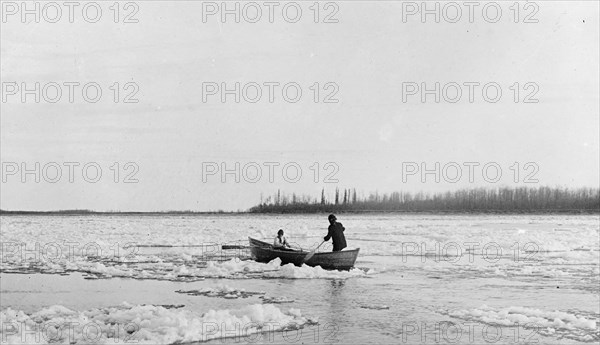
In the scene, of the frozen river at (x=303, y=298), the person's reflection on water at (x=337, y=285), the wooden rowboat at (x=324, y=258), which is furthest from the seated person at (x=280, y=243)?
the person's reflection on water at (x=337, y=285)

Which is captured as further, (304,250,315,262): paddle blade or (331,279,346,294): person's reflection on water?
(304,250,315,262): paddle blade

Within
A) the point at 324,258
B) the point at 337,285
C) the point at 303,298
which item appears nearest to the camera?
the point at 303,298

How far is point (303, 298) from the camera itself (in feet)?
42.9

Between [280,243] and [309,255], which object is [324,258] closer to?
[309,255]

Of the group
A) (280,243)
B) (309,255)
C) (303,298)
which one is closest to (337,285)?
(303,298)

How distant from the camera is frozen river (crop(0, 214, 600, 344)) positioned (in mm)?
9453

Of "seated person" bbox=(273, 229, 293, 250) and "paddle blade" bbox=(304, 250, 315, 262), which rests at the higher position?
"seated person" bbox=(273, 229, 293, 250)

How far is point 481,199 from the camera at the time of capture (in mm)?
82250

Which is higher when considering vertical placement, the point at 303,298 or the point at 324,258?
the point at 324,258

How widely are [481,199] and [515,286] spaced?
69.5 meters

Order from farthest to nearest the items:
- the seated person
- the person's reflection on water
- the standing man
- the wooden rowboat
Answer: the seated person → the wooden rowboat → the standing man → the person's reflection on water

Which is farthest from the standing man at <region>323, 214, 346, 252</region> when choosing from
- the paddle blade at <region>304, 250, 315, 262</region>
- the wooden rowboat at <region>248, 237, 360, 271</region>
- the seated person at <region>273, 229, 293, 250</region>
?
the seated person at <region>273, 229, 293, 250</region>

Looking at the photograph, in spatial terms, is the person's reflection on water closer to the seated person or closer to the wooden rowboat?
the wooden rowboat

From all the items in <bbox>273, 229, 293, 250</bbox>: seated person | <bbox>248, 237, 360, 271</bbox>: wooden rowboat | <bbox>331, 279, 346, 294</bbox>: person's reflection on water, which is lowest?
<bbox>331, 279, 346, 294</bbox>: person's reflection on water
